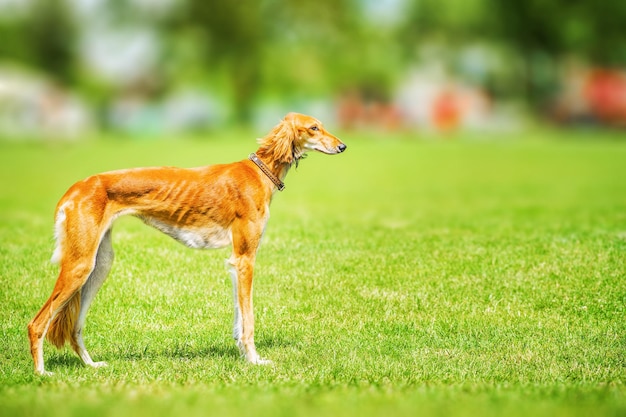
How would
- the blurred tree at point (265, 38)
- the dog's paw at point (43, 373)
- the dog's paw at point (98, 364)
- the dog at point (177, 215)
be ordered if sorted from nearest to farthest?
the dog at point (177, 215)
the dog's paw at point (43, 373)
the dog's paw at point (98, 364)
the blurred tree at point (265, 38)

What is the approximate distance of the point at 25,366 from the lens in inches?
373

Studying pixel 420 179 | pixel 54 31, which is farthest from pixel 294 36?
pixel 420 179

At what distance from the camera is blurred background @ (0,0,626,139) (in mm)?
76438

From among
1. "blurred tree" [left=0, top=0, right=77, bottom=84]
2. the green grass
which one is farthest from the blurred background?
the green grass

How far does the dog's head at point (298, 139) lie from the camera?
9789 millimetres

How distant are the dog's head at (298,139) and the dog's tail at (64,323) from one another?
8.62ft

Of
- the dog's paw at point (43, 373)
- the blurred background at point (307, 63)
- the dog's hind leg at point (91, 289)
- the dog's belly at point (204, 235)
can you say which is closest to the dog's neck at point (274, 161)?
the dog's belly at point (204, 235)

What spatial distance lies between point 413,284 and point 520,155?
3218 centimetres

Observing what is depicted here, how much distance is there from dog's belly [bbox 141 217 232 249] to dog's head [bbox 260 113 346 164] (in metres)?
1.04

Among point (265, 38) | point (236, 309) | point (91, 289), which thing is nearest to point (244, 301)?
point (236, 309)

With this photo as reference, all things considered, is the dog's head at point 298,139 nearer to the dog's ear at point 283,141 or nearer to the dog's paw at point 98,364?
the dog's ear at point 283,141

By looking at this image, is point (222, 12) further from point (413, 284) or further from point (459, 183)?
point (413, 284)

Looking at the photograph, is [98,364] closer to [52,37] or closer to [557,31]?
[557,31]

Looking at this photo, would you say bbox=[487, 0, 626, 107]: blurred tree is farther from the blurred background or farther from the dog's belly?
the dog's belly
